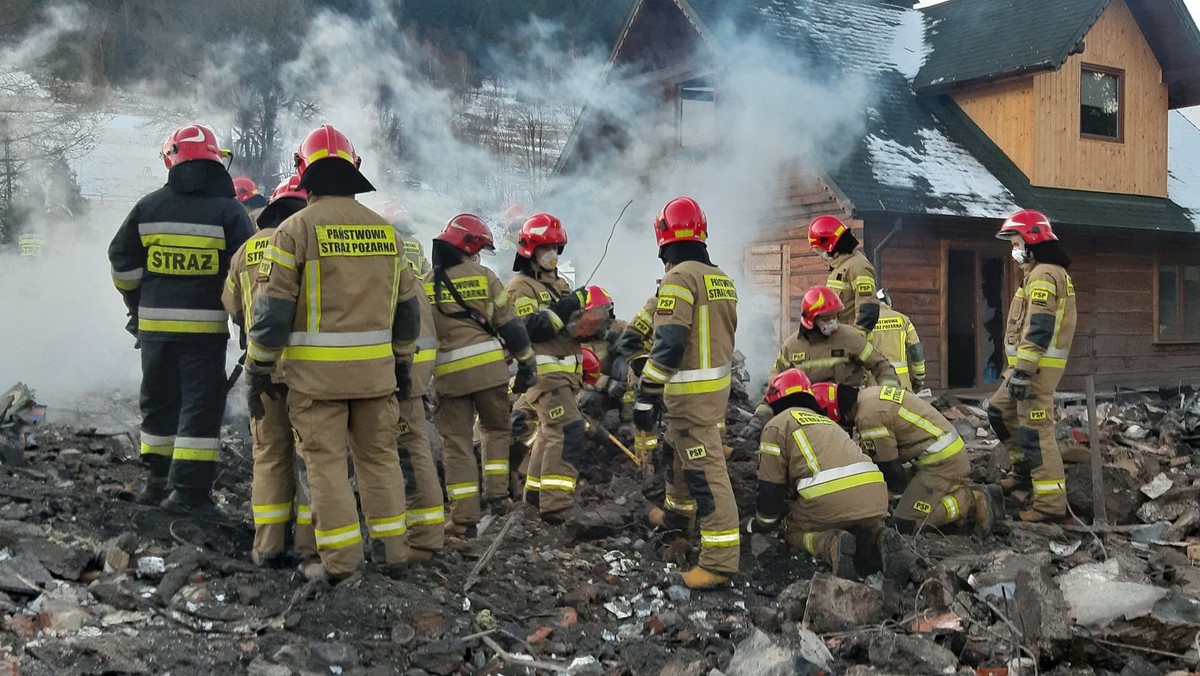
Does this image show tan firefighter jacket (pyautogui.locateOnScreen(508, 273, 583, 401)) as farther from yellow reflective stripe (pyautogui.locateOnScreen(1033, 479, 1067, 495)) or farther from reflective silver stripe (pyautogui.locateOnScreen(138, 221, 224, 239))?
yellow reflective stripe (pyautogui.locateOnScreen(1033, 479, 1067, 495))

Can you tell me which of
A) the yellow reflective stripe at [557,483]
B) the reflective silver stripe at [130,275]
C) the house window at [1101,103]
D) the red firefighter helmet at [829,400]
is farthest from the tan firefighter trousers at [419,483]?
the house window at [1101,103]

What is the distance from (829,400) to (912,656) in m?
2.25

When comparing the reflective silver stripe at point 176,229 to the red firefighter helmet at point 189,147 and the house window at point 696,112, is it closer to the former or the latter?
the red firefighter helmet at point 189,147

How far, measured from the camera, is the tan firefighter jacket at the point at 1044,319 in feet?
22.9

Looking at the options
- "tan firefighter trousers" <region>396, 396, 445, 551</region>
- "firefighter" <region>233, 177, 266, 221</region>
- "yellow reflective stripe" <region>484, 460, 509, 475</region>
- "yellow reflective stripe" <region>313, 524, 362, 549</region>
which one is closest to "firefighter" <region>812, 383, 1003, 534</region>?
"yellow reflective stripe" <region>484, 460, 509, 475</region>

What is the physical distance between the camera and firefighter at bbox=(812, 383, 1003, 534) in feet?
19.8

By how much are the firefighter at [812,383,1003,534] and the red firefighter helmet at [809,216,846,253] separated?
2360mm

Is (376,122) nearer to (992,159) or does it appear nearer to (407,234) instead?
(992,159)

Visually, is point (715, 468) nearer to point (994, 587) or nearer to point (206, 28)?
point (994, 587)

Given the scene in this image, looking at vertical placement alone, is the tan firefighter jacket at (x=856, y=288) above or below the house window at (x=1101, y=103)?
below

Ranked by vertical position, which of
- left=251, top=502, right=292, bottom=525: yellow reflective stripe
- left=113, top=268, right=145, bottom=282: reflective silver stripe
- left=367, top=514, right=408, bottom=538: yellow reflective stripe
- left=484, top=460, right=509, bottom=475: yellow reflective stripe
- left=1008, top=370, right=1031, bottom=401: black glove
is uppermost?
left=113, top=268, right=145, bottom=282: reflective silver stripe

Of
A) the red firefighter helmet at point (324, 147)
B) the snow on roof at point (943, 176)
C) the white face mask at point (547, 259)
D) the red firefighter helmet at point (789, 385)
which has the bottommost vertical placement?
the red firefighter helmet at point (789, 385)

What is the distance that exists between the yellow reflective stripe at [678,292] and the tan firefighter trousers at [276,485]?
6.76ft

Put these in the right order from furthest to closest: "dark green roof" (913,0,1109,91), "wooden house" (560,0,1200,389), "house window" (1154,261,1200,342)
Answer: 1. "house window" (1154,261,1200,342)
2. "dark green roof" (913,0,1109,91)
3. "wooden house" (560,0,1200,389)
